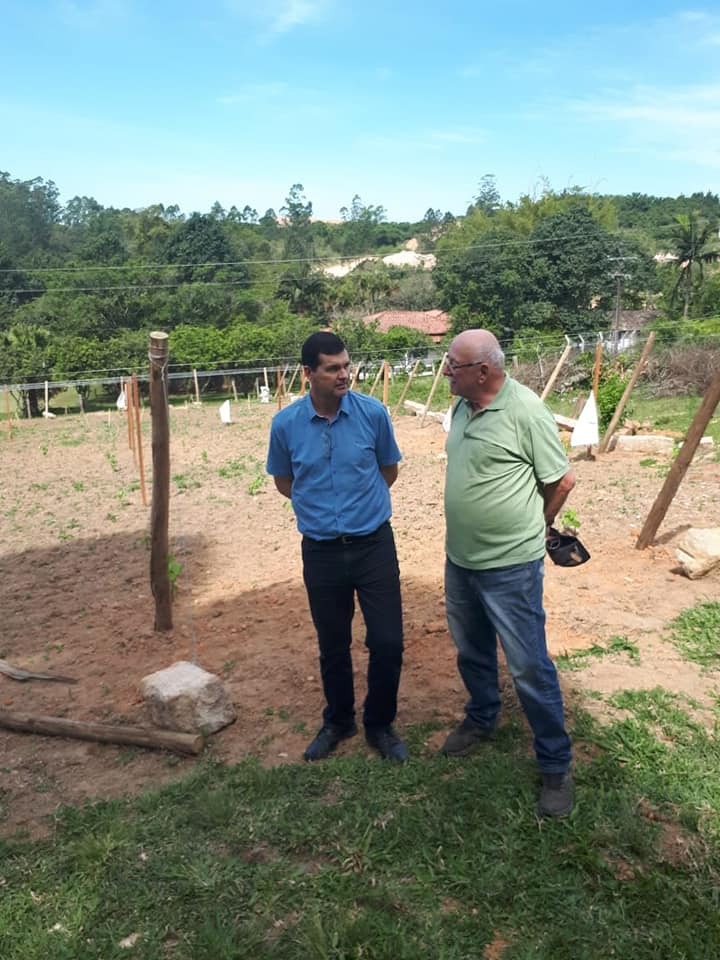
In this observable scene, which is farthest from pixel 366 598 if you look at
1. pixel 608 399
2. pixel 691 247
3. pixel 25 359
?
pixel 691 247

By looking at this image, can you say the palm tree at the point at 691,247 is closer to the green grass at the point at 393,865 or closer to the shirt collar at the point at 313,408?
the shirt collar at the point at 313,408

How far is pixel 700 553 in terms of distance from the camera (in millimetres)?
5328

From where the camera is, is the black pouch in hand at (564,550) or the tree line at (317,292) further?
the tree line at (317,292)

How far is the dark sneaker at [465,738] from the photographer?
332 cm

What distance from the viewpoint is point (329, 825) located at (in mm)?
2959

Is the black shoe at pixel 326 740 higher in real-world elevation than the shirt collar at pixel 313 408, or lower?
lower

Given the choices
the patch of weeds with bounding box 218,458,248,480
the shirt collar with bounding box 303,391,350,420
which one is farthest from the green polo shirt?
the patch of weeds with bounding box 218,458,248,480

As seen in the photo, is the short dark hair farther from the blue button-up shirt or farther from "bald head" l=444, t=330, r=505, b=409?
"bald head" l=444, t=330, r=505, b=409

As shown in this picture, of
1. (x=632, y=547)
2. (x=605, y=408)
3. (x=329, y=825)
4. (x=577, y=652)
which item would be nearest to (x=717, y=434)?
(x=605, y=408)

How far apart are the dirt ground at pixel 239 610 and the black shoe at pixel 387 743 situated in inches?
4.2

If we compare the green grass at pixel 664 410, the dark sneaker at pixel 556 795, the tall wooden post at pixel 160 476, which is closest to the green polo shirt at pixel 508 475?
the dark sneaker at pixel 556 795

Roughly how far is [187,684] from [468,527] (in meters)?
1.84

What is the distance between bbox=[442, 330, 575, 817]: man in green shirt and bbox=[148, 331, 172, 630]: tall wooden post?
95.4 inches

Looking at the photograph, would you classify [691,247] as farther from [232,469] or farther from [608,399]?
[232,469]
